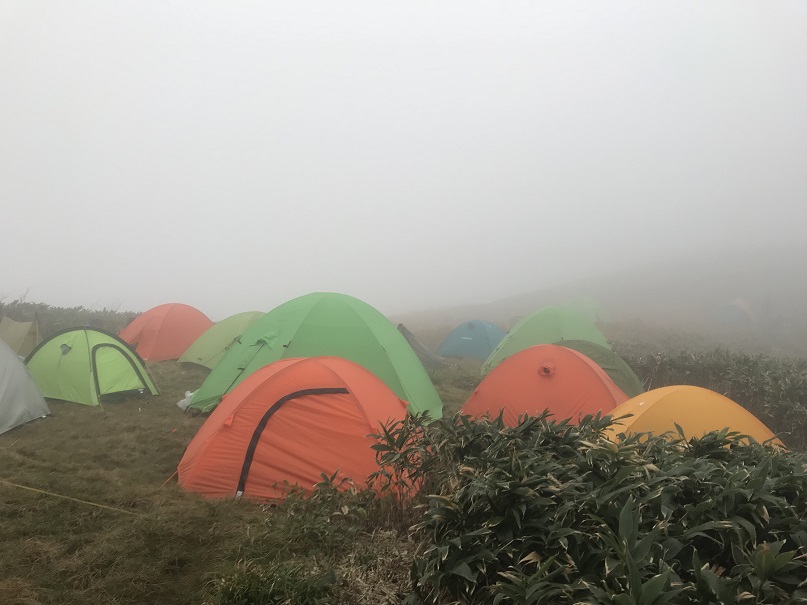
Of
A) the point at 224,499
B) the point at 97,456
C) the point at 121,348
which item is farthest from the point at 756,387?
the point at 121,348

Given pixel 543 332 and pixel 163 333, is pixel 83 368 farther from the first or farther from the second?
pixel 543 332

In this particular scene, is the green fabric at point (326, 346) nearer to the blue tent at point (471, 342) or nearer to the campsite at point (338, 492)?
the campsite at point (338, 492)

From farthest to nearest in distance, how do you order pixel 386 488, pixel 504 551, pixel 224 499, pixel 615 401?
pixel 615 401, pixel 224 499, pixel 386 488, pixel 504 551

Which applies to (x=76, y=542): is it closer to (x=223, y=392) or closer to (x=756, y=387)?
(x=223, y=392)

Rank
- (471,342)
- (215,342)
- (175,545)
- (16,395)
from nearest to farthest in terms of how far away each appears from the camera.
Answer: (175,545) < (16,395) < (215,342) < (471,342)

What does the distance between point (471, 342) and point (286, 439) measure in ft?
44.4

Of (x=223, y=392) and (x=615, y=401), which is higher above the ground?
(x=223, y=392)

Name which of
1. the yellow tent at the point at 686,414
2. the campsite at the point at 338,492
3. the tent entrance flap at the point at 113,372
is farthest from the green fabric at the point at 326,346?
the yellow tent at the point at 686,414

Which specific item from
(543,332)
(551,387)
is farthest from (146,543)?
(543,332)

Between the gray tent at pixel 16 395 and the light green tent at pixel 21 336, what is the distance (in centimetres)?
625

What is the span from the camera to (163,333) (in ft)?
51.3

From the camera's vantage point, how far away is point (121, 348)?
34.5ft

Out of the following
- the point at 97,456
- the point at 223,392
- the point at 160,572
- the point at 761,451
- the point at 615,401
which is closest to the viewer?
the point at 761,451

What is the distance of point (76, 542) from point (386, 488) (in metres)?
Answer: 2.70
